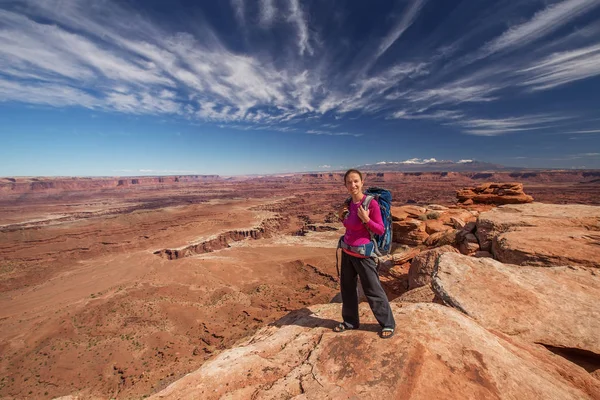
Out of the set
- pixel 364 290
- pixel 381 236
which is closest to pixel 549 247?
pixel 381 236

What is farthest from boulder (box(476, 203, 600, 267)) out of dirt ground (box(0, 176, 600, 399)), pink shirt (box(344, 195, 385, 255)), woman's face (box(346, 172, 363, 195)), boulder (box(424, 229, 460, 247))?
woman's face (box(346, 172, 363, 195))

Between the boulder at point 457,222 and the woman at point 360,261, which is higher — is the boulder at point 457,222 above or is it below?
below

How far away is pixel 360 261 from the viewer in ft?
10.8

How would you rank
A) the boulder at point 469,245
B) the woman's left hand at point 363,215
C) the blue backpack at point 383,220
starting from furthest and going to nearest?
the boulder at point 469,245 < the blue backpack at point 383,220 < the woman's left hand at point 363,215

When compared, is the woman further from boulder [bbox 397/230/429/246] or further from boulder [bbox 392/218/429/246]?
boulder [bbox 392/218/429/246]

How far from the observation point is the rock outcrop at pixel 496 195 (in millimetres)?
14180

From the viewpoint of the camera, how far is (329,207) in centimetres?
7619

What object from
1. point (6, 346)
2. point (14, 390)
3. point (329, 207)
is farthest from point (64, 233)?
point (329, 207)

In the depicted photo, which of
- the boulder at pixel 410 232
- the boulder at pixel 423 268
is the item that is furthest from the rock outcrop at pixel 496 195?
the boulder at pixel 423 268

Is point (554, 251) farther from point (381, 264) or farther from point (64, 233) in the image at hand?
→ point (64, 233)

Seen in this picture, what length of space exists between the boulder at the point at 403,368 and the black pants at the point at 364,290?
0.20 meters

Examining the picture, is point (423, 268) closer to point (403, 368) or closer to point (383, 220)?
point (383, 220)

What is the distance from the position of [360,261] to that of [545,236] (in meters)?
5.92

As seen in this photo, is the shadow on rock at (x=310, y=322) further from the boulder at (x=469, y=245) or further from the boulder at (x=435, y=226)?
the boulder at (x=435, y=226)
